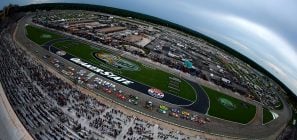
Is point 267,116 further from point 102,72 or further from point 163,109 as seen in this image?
point 102,72

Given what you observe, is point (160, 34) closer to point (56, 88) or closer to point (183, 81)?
point (183, 81)

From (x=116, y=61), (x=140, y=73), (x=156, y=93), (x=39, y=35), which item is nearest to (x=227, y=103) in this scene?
(x=156, y=93)

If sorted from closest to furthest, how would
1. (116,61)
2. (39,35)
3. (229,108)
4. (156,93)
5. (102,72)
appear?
1. (156,93)
2. (229,108)
3. (102,72)
4. (116,61)
5. (39,35)

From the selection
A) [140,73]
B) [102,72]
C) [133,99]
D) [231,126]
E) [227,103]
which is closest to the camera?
[133,99]

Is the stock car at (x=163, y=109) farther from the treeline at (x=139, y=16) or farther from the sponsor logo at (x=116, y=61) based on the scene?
the treeline at (x=139, y=16)

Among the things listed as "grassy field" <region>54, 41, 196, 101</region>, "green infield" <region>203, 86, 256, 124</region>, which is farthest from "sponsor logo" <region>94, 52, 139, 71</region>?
"green infield" <region>203, 86, 256, 124</region>

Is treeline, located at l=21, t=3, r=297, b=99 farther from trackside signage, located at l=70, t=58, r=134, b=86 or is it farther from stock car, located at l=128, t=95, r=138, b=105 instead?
stock car, located at l=128, t=95, r=138, b=105

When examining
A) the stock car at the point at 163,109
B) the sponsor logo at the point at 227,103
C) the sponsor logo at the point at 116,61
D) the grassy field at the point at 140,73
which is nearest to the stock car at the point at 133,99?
the stock car at the point at 163,109
